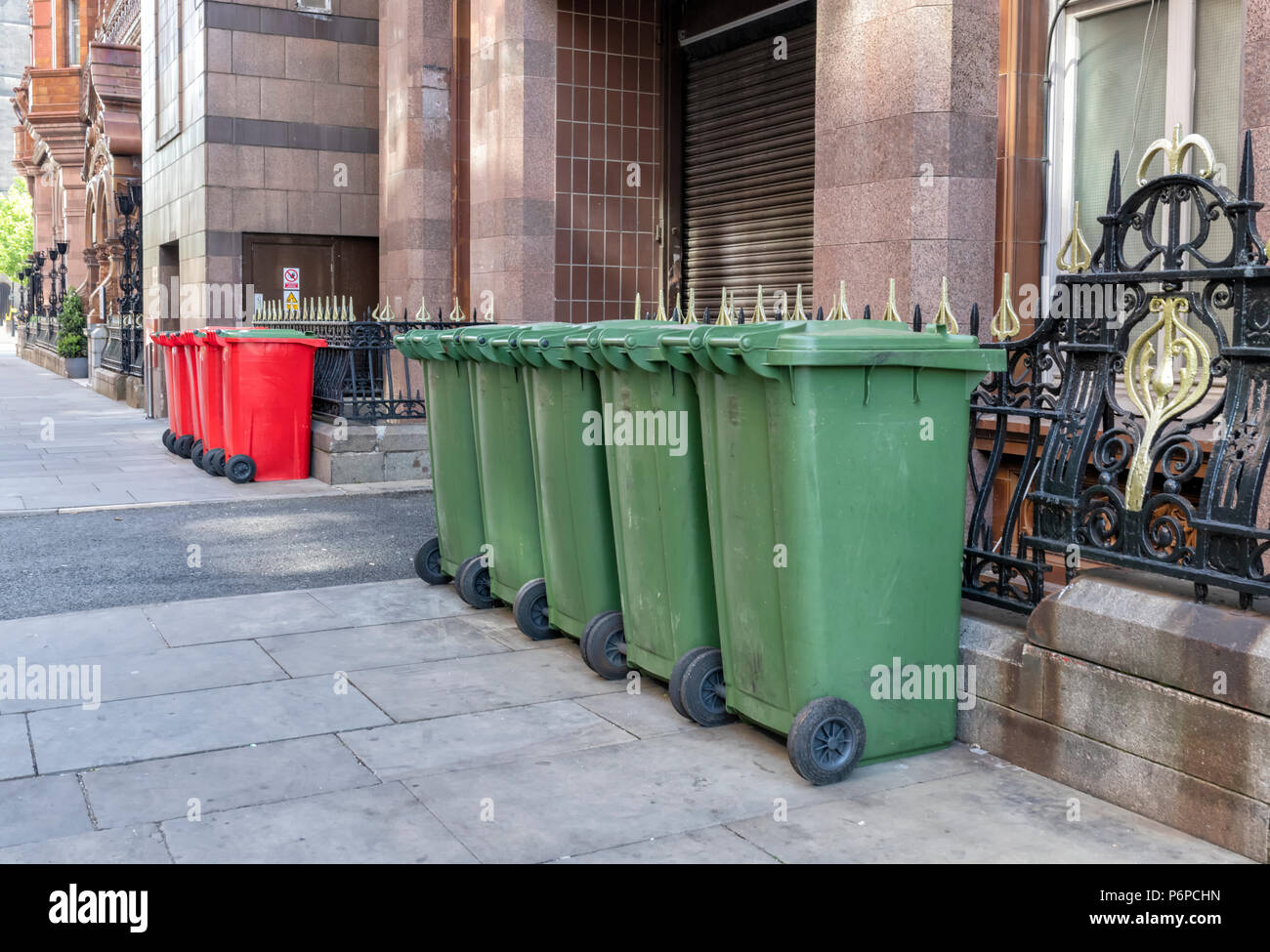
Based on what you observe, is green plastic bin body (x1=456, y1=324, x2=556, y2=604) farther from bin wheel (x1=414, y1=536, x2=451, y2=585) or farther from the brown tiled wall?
the brown tiled wall

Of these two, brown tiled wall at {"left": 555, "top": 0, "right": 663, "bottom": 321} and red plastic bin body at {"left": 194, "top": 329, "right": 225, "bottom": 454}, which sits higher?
brown tiled wall at {"left": 555, "top": 0, "right": 663, "bottom": 321}

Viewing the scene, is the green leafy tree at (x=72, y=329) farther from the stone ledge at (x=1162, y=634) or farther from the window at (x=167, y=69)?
the stone ledge at (x=1162, y=634)

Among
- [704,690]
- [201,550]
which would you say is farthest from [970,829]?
[201,550]

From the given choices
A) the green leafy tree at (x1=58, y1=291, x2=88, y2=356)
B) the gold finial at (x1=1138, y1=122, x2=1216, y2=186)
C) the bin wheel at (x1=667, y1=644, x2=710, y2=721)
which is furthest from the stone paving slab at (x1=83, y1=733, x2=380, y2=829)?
the green leafy tree at (x1=58, y1=291, x2=88, y2=356)

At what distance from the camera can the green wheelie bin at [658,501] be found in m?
5.34

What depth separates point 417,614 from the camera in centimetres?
737

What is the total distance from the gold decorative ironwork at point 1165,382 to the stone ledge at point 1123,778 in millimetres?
876

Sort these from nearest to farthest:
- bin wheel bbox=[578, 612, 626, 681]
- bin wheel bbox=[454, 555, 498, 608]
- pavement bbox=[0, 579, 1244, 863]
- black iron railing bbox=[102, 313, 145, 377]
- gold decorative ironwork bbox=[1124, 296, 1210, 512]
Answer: pavement bbox=[0, 579, 1244, 863] < gold decorative ironwork bbox=[1124, 296, 1210, 512] < bin wheel bbox=[578, 612, 626, 681] < bin wheel bbox=[454, 555, 498, 608] < black iron railing bbox=[102, 313, 145, 377]

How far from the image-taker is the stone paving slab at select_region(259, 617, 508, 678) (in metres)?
6.38

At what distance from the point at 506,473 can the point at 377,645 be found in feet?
3.60

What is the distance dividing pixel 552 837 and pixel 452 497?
11.8ft

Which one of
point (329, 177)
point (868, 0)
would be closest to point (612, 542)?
point (868, 0)

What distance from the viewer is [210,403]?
1368 cm

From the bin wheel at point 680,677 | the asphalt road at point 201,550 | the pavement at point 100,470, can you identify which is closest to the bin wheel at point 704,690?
the bin wheel at point 680,677
